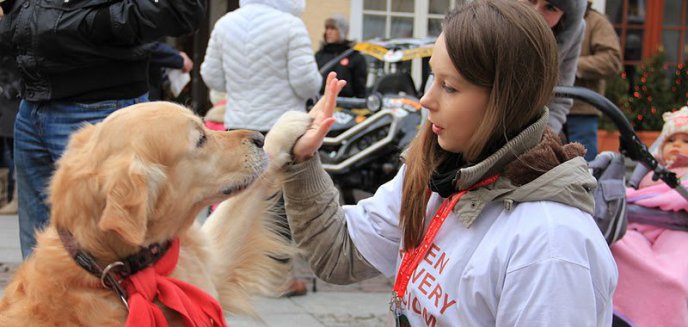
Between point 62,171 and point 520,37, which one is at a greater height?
point 520,37

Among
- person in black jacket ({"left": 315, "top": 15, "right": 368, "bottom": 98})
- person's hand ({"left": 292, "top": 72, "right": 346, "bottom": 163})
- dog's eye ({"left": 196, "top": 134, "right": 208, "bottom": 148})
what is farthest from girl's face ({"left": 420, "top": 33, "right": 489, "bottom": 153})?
person in black jacket ({"left": 315, "top": 15, "right": 368, "bottom": 98})

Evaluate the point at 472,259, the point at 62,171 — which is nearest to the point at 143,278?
the point at 62,171

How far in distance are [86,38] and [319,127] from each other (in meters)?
1.46

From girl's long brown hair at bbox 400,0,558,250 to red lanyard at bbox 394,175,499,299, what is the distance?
0.12 metres

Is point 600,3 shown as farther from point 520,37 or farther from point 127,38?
point 520,37

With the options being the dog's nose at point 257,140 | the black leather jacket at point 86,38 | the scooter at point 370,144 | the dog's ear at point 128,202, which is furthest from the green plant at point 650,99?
the dog's ear at point 128,202

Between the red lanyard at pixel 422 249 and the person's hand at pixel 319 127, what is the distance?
1.38 ft

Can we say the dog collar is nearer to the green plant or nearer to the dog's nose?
the dog's nose

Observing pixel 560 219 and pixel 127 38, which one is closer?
pixel 560 219

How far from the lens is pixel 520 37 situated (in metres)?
1.87

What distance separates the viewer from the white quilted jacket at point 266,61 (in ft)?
18.1

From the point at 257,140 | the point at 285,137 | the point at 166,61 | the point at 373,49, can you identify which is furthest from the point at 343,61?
the point at 285,137

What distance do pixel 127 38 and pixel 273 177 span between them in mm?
1181

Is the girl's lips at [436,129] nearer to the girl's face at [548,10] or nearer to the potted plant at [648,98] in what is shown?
the girl's face at [548,10]
